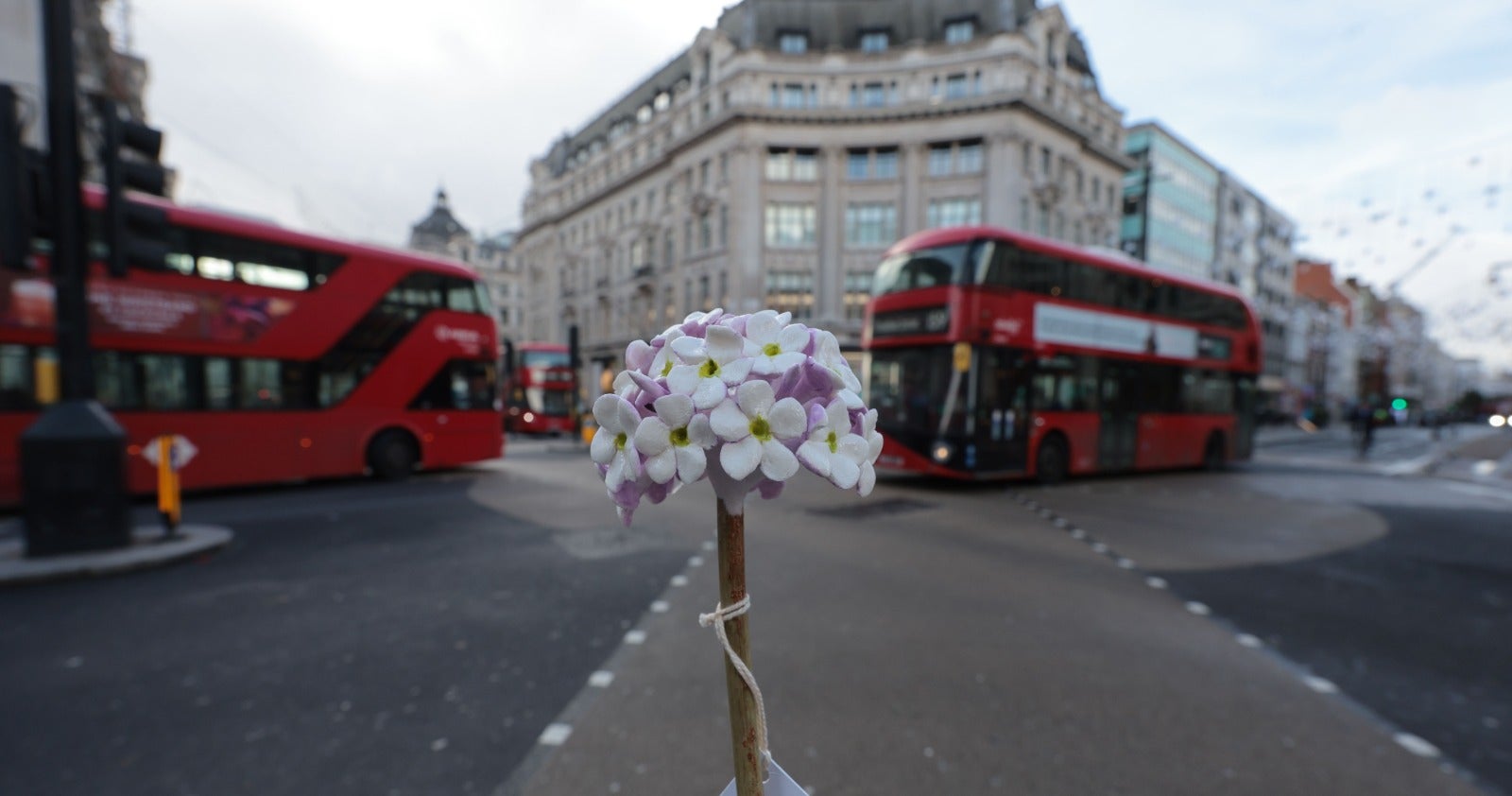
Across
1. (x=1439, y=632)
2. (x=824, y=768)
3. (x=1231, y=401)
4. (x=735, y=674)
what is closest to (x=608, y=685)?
(x=824, y=768)

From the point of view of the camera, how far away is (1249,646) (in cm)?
385

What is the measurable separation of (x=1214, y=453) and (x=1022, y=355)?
8467mm

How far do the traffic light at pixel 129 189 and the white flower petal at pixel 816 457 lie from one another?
690 centimetres

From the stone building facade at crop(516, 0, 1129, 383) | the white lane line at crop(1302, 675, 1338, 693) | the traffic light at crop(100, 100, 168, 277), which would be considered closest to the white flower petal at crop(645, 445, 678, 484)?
the white lane line at crop(1302, 675, 1338, 693)

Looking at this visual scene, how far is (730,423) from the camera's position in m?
0.67

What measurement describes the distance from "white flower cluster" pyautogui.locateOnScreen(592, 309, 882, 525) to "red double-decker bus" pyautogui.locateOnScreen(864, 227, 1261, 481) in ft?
30.4

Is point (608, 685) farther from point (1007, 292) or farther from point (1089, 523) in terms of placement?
point (1007, 292)

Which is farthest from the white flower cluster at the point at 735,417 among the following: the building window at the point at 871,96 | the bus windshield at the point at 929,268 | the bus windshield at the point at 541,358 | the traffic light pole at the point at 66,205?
the building window at the point at 871,96

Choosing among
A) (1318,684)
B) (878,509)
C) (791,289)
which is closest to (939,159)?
(791,289)

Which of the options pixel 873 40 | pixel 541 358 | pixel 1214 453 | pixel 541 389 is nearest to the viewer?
→ pixel 1214 453

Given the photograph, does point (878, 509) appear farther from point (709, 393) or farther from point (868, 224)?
point (868, 224)

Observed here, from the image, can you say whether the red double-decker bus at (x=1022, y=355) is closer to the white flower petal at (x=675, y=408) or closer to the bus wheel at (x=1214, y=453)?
the bus wheel at (x=1214, y=453)

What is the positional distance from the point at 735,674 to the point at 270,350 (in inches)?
435

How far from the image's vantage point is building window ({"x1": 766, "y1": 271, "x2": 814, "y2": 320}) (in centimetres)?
3133
